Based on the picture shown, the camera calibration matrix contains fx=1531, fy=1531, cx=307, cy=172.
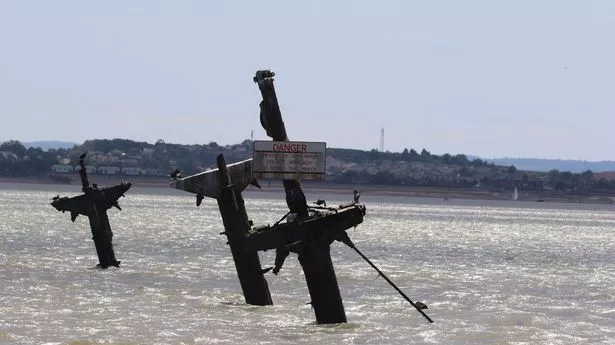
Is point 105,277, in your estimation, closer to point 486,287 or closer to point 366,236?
point 486,287

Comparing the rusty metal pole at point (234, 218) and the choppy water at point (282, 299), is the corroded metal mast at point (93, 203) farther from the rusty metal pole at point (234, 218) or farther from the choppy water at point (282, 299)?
the rusty metal pole at point (234, 218)

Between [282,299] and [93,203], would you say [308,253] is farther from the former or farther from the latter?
[93,203]

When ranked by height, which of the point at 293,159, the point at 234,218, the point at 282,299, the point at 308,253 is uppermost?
the point at 293,159

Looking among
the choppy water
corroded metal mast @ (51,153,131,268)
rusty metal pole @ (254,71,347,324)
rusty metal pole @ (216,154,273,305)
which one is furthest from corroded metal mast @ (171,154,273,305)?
corroded metal mast @ (51,153,131,268)

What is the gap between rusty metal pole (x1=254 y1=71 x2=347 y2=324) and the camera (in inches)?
1089

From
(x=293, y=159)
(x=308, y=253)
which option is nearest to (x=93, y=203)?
(x=293, y=159)

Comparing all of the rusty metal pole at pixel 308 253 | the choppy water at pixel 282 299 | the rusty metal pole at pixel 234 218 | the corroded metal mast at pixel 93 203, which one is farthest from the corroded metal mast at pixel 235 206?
the corroded metal mast at pixel 93 203

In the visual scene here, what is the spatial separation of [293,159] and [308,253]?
5.71 feet

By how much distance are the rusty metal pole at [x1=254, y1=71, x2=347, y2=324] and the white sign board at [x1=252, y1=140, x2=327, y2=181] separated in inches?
10.8

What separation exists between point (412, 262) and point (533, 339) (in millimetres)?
29753

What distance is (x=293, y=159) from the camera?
2786 cm

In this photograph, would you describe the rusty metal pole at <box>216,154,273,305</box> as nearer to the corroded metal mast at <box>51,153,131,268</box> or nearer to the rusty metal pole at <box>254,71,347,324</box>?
the rusty metal pole at <box>254,71,347,324</box>

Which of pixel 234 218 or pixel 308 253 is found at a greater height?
pixel 234 218

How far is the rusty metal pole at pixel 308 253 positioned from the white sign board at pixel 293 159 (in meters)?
0.28
